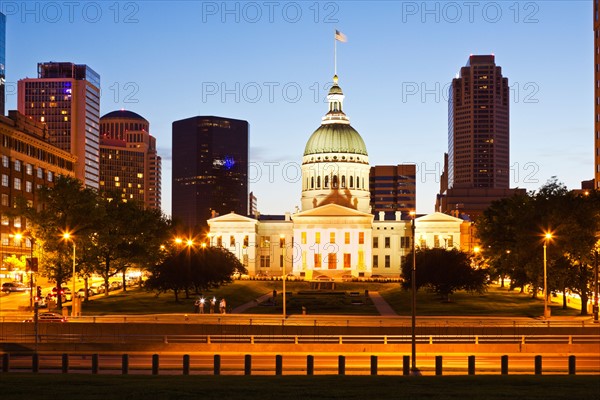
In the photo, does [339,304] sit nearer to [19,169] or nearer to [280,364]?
[19,169]

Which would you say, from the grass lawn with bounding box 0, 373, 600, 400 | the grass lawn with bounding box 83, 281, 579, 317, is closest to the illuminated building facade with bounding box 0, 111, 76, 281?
the grass lawn with bounding box 83, 281, 579, 317

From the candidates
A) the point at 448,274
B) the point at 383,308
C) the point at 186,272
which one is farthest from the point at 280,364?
the point at 448,274

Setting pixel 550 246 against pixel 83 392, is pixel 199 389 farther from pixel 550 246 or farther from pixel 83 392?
pixel 550 246

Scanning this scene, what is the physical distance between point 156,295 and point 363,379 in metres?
78.9

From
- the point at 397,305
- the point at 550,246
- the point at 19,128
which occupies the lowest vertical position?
the point at 397,305

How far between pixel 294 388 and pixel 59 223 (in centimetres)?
6935

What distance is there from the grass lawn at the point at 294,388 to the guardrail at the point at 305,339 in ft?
67.7

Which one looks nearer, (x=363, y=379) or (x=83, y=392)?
(x=83, y=392)

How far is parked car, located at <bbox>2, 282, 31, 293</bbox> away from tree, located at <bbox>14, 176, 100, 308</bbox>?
27.7 m

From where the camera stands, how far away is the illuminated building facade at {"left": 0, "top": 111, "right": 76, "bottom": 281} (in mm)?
143875

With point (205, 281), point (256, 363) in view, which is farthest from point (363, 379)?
point (205, 281)

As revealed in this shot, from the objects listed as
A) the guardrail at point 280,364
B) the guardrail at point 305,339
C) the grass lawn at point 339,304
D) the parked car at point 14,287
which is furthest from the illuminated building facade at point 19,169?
the guardrail at point 280,364

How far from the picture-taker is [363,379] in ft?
109

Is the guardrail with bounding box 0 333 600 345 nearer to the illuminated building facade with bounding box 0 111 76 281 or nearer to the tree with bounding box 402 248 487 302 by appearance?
the tree with bounding box 402 248 487 302
